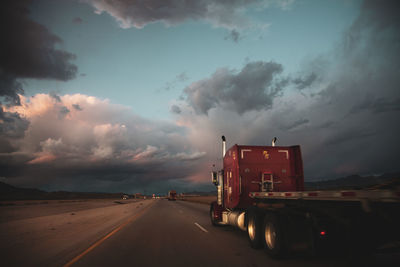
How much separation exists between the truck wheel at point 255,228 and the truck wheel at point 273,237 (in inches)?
11.7

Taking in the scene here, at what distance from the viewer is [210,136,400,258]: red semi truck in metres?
4.54

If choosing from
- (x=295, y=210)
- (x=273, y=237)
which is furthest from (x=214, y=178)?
(x=295, y=210)

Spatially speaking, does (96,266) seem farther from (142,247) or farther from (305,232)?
(305,232)

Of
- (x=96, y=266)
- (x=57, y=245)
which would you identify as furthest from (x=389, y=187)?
(x=57, y=245)

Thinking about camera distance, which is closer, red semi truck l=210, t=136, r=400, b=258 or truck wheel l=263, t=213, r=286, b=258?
red semi truck l=210, t=136, r=400, b=258

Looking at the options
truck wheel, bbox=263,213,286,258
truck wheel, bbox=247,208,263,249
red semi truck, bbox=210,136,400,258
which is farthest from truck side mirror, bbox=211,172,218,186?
truck wheel, bbox=263,213,286,258

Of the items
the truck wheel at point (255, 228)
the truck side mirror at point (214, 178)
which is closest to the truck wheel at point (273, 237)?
the truck wheel at point (255, 228)

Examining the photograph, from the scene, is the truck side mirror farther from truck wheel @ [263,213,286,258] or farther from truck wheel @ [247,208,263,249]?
truck wheel @ [263,213,286,258]

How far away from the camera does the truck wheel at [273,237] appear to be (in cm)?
618

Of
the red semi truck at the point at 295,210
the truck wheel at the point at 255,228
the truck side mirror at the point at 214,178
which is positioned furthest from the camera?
the truck side mirror at the point at 214,178

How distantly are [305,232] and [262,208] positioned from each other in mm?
1822

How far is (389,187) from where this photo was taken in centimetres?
480

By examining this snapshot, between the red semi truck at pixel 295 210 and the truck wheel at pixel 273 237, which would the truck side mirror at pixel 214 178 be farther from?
the truck wheel at pixel 273 237

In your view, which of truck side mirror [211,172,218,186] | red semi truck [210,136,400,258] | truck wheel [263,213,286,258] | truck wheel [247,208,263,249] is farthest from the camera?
truck side mirror [211,172,218,186]
